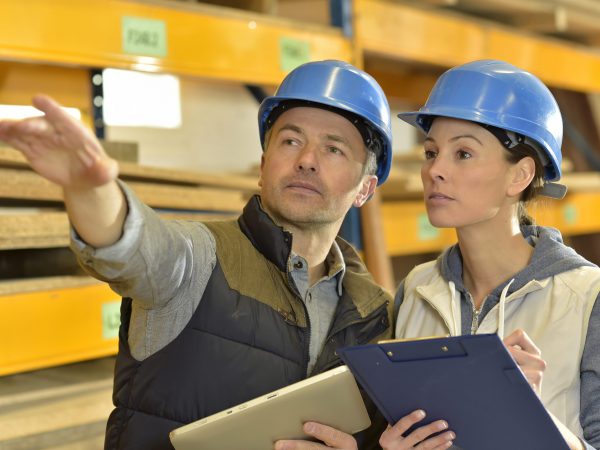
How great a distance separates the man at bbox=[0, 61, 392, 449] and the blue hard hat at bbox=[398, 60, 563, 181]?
0.81ft

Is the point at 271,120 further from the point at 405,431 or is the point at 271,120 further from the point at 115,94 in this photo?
the point at 115,94

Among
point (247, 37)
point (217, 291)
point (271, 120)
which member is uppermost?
point (247, 37)

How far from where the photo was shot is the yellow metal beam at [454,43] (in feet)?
10.8

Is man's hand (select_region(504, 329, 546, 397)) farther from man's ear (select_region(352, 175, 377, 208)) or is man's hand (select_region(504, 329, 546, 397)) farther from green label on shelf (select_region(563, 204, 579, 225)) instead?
green label on shelf (select_region(563, 204, 579, 225))

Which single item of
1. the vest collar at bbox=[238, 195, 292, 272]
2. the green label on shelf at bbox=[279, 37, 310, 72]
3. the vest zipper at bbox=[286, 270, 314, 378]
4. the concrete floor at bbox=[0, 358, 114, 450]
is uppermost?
the green label on shelf at bbox=[279, 37, 310, 72]

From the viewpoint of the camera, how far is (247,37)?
2783 mm

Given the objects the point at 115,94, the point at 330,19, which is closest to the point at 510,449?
the point at 330,19

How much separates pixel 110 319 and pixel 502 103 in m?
1.24

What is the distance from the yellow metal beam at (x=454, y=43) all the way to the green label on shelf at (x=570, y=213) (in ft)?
2.11

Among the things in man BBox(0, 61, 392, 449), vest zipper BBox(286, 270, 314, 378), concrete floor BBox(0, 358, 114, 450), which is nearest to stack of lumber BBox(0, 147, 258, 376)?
concrete floor BBox(0, 358, 114, 450)

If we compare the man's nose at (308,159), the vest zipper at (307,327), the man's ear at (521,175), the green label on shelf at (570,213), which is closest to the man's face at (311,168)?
the man's nose at (308,159)

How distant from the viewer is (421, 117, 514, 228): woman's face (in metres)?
1.92

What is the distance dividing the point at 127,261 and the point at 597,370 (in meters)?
0.99

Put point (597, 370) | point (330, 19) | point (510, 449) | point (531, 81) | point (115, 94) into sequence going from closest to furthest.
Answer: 1. point (510, 449)
2. point (597, 370)
3. point (531, 81)
4. point (330, 19)
5. point (115, 94)
